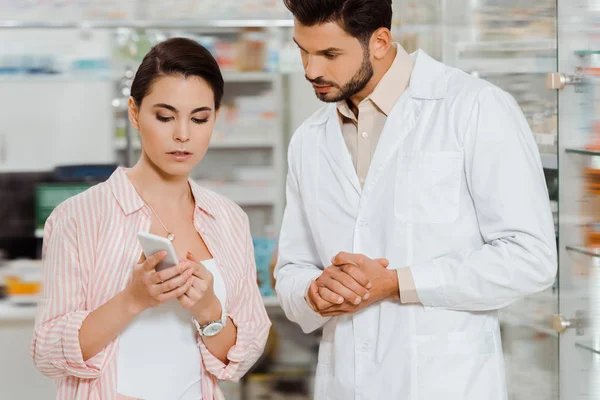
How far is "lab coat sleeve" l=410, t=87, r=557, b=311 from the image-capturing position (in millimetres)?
1762

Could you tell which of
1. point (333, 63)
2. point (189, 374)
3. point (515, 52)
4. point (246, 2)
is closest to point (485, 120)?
point (333, 63)

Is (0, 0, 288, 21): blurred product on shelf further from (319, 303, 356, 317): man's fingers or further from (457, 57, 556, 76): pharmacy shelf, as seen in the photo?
(319, 303, 356, 317): man's fingers

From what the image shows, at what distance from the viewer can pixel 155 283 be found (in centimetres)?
154

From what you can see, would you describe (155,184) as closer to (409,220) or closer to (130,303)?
(130,303)

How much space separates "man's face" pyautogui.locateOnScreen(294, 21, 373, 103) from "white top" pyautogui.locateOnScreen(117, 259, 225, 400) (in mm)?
594

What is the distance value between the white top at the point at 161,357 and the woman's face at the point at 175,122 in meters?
0.29

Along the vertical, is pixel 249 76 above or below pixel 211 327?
above

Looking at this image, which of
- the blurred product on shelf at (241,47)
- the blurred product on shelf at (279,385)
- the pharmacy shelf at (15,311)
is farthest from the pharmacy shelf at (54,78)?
the blurred product on shelf at (279,385)

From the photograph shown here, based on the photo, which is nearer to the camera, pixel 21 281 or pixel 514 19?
pixel 514 19

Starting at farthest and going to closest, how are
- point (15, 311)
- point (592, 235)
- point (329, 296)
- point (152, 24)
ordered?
point (152, 24) < point (15, 311) < point (592, 235) < point (329, 296)

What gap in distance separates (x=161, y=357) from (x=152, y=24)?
2553mm

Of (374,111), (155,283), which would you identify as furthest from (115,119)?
(155,283)

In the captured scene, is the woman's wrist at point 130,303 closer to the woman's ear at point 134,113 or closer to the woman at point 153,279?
the woman at point 153,279

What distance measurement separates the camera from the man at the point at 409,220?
5.86 ft
